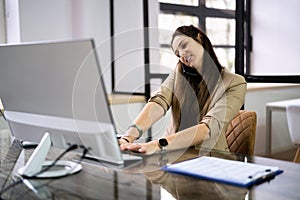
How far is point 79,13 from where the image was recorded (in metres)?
3.33

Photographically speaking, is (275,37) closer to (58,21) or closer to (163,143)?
(163,143)

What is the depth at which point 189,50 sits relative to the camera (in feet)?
6.14

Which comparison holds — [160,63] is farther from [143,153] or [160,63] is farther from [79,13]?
[143,153]

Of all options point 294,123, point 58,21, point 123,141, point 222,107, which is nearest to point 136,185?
point 123,141

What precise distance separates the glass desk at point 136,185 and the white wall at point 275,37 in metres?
1.43

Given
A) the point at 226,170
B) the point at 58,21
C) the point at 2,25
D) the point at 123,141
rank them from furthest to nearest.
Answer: the point at 58,21
the point at 2,25
the point at 123,141
the point at 226,170

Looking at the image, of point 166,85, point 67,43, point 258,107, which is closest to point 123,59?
point 258,107

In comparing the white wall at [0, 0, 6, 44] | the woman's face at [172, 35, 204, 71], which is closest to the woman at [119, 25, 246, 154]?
the woman's face at [172, 35, 204, 71]

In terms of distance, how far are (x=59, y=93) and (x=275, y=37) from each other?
2038 millimetres

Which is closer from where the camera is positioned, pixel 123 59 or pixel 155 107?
pixel 155 107

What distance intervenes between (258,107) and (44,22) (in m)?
1.80

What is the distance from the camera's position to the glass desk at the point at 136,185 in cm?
99

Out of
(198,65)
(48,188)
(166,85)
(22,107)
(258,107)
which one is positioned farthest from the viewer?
(258,107)

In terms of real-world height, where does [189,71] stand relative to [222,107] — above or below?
above
